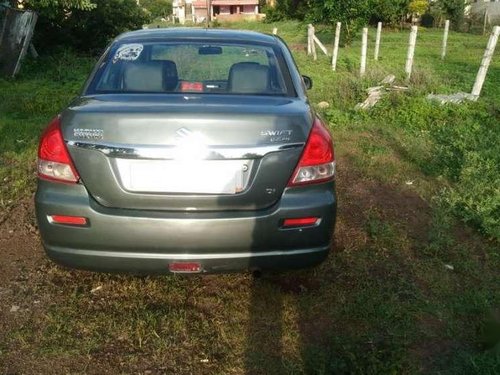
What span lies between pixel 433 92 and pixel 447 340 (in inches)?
281

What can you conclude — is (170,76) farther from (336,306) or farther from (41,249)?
(336,306)

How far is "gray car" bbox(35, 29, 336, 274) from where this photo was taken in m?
2.64

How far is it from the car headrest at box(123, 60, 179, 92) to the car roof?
37 cm

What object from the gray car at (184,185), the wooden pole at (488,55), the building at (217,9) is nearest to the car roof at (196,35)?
the gray car at (184,185)

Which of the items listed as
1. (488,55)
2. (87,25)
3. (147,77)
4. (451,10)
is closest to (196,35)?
(147,77)

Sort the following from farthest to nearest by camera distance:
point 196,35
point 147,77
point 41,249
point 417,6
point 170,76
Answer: point 417,6 < point 41,249 < point 196,35 < point 170,76 < point 147,77

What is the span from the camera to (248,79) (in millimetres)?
3395

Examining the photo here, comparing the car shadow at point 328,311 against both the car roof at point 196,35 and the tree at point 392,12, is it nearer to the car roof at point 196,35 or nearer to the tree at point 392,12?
the car roof at point 196,35

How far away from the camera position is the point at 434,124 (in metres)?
7.68

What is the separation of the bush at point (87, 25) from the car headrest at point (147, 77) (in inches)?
480

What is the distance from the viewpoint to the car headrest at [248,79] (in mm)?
3336

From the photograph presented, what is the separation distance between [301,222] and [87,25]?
15.4m

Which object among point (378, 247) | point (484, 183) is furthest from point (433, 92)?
point (378, 247)

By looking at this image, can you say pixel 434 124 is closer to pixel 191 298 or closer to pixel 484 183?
pixel 484 183
